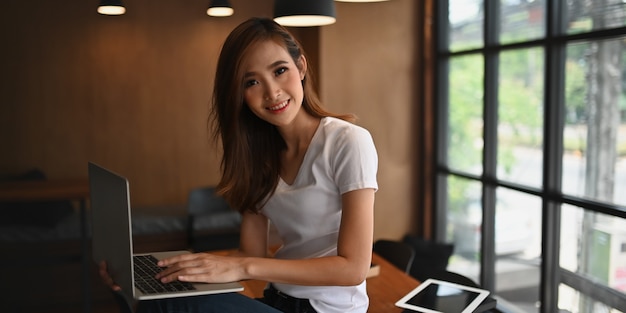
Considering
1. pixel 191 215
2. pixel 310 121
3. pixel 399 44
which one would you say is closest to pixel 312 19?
pixel 310 121

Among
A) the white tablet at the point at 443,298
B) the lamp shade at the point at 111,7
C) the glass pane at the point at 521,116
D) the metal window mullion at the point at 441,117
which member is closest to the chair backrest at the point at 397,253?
the white tablet at the point at 443,298

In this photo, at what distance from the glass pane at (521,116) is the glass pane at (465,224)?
39 centimetres

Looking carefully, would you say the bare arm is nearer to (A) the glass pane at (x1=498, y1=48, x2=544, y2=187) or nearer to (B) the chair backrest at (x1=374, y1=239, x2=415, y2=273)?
(B) the chair backrest at (x1=374, y1=239, x2=415, y2=273)

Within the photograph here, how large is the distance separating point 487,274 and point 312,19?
2211mm

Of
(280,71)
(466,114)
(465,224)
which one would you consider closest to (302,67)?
(280,71)

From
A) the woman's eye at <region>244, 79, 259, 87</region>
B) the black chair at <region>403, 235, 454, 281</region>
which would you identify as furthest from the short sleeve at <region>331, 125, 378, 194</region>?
the black chair at <region>403, 235, 454, 281</region>

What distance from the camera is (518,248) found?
3.51 metres

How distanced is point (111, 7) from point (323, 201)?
180 cm

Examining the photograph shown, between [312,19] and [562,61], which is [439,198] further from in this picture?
[312,19]

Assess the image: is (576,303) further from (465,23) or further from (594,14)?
(465,23)

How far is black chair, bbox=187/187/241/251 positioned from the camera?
130 inches

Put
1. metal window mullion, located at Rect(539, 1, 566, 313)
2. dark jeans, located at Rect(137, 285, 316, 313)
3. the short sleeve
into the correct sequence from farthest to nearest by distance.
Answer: metal window mullion, located at Rect(539, 1, 566, 313)
the short sleeve
dark jeans, located at Rect(137, 285, 316, 313)

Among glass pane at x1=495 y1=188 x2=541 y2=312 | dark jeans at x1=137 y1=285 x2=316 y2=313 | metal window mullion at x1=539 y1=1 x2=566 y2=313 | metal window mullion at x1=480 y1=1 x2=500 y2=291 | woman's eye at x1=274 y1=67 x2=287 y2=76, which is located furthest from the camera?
metal window mullion at x1=480 y1=1 x2=500 y2=291

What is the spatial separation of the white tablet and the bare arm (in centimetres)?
31
